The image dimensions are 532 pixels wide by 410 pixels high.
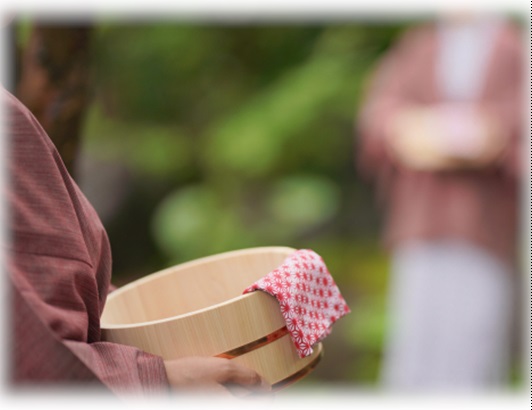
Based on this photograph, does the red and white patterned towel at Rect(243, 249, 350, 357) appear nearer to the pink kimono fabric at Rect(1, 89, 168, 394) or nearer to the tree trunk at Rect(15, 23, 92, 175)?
the pink kimono fabric at Rect(1, 89, 168, 394)

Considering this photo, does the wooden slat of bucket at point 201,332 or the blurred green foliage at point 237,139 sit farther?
the blurred green foliage at point 237,139

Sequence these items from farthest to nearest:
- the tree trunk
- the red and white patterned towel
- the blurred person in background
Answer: the blurred person in background
the tree trunk
the red and white patterned towel

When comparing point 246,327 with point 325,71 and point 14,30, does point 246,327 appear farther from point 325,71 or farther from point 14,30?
point 325,71

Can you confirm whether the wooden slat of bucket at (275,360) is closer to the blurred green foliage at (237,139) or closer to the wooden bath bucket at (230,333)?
the wooden bath bucket at (230,333)

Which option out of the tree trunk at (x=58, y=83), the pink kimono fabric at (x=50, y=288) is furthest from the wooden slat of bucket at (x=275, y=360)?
the tree trunk at (x=58, y=83)

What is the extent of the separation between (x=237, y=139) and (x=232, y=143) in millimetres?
39

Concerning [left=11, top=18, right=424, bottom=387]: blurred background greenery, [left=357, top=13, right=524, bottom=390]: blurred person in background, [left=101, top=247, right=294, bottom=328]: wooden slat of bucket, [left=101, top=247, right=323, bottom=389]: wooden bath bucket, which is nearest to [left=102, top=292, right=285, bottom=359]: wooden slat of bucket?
[left=101, top=247, right=323, bottom=389]: wooden bath bucket

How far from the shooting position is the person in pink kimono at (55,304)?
2.81ft

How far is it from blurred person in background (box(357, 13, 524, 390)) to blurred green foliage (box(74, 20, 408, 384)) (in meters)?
1.08

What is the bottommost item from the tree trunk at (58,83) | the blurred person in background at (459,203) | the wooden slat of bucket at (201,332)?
the blurred person in background at (459,203)

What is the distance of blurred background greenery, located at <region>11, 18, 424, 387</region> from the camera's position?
4.40 meters

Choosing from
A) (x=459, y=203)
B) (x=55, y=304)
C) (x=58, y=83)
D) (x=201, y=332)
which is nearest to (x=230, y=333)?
(x=201, y=332)

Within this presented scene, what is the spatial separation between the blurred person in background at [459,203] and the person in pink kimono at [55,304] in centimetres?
199

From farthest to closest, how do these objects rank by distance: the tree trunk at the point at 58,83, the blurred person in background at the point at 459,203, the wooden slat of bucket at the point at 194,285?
1. the blurred person in background at the point at 459,203
2. the tree trunk at the point at 58,83
3. the wooden slat of bucket at the point at 194,285
